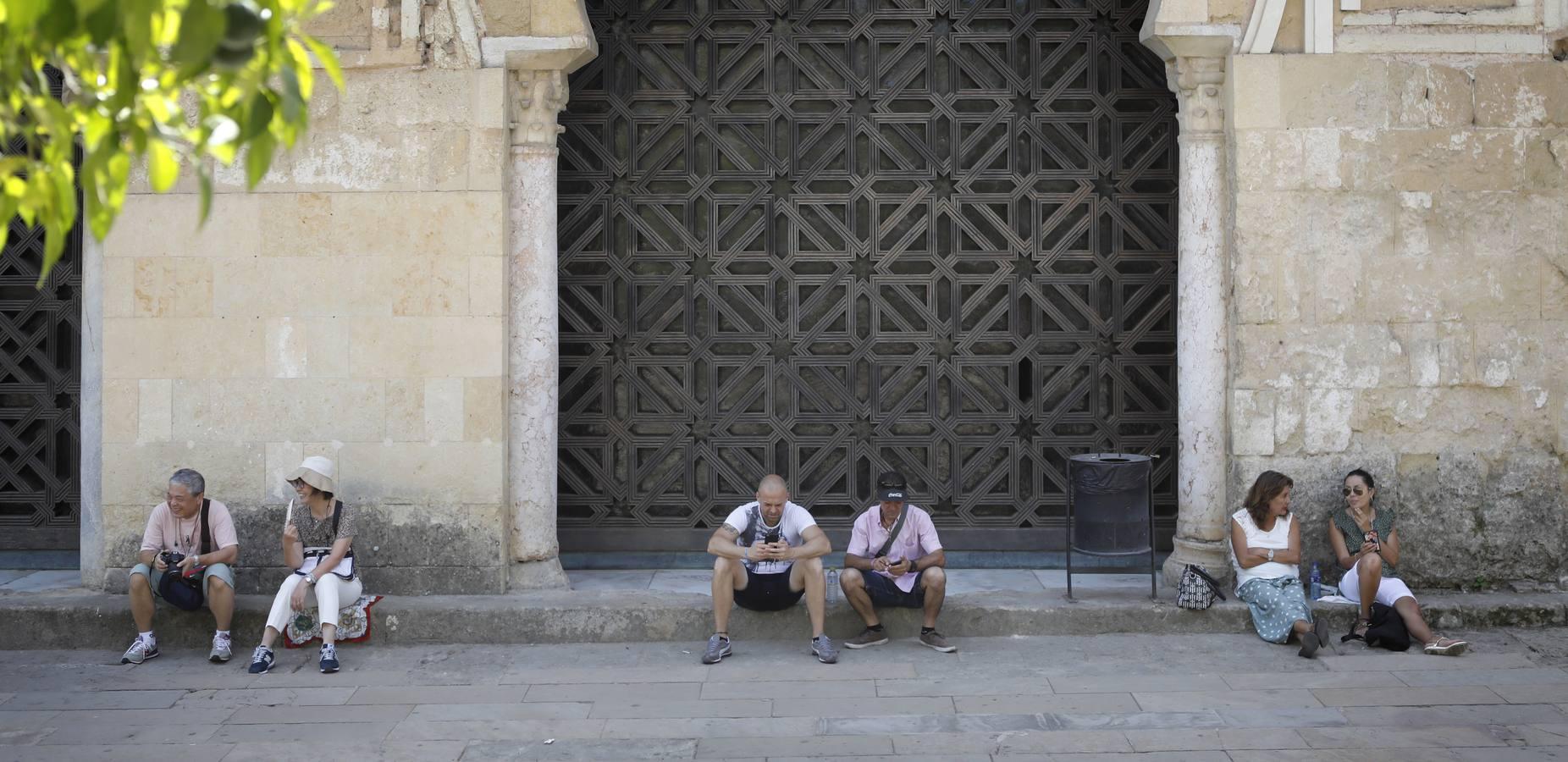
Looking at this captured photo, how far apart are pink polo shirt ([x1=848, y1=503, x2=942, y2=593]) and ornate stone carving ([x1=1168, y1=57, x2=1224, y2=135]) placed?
2.53 meters

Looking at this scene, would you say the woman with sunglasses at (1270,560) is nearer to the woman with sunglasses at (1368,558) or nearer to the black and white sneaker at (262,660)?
the woman with sunglasses at (1368,558)

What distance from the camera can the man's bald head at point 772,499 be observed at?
7.04 metres

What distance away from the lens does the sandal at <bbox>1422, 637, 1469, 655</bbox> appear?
6.77 m

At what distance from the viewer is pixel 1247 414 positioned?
7.48m

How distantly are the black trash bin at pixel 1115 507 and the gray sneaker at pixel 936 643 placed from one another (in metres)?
0.76

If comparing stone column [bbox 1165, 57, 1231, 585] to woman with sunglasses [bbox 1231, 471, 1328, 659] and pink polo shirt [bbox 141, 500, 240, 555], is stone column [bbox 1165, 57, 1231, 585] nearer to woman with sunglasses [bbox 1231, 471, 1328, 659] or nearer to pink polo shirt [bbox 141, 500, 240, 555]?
woman with sunglasses [bbox 1231, 471, 1328, 659]

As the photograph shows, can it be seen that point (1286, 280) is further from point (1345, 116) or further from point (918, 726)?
point (918, 726)

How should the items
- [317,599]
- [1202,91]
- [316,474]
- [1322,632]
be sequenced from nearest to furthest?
[1322,632]
[317,599]
[316,474]
[1202,91]

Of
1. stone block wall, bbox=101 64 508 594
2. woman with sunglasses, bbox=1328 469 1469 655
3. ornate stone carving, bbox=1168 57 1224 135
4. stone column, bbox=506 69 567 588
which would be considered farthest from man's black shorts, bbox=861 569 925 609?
ornate stone carving, bbox=1168 57 1224 135

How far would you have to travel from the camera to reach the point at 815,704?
20.4 feet

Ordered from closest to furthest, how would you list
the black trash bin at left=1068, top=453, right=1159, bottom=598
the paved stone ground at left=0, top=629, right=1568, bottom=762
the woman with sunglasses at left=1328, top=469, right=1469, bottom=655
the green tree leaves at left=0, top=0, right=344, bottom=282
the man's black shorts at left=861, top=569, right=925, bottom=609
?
the green tree leaves at left=0, top=0, right=344, bottom=282 < the paved stone ground at left=0, top=629, right=1568, bottom=762 < the woman with sunglasses at left=1328, top=469, right=1469, bottom=655 < the man's black shorts at left=861, top=569, right=925, bottom=609 < the black trash bin at left=1068, top=453, right=1159, bottom=598

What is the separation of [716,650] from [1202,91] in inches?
150

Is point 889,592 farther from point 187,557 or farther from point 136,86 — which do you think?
point 136,86

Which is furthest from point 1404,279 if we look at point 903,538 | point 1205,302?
point 903,538
